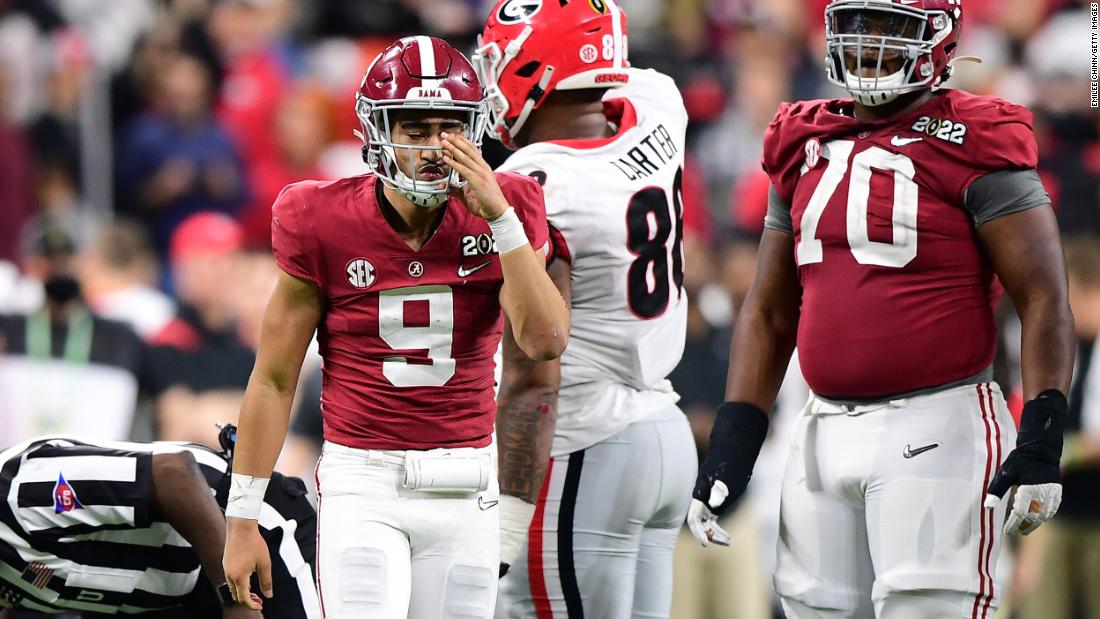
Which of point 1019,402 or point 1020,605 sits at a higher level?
point 1019,402

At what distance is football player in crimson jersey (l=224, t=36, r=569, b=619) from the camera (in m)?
3.34

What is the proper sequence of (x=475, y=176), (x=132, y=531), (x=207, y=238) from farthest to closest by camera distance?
(x=207, y=238)
(x=132, y=531)
(x=475, y=176)

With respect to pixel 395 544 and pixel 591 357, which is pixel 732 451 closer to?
pixel 591 357

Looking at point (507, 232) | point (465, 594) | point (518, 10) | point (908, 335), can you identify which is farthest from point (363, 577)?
point (518, 10)

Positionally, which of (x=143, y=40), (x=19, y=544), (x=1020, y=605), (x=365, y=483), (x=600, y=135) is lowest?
(x=1020, y=605)

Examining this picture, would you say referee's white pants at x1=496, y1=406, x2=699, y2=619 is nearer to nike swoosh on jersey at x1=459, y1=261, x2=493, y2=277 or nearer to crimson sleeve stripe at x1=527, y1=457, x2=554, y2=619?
crimson sleeve stripe at x1=527, y1=457, x2=554, y2=619

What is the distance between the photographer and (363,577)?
3.28m

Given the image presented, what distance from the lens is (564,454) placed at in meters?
4.02

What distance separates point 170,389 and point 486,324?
3.44 meters

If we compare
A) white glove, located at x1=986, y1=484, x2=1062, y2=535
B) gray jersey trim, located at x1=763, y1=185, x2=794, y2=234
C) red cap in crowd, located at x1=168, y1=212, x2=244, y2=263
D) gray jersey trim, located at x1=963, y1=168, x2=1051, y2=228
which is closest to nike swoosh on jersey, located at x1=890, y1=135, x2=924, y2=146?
gray jersey trim, located at x1=963, y1=168, x2=1051, y2=228

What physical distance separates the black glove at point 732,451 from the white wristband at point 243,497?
0.95 meters

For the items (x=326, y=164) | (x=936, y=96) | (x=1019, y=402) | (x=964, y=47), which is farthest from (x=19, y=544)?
(x=964, y=47)

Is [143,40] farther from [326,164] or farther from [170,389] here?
[170,389]

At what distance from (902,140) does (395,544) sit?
1346mm
